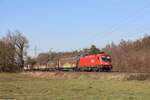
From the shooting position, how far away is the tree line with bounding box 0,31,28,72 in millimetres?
132375

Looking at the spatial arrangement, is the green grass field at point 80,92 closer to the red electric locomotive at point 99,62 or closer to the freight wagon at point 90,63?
the red electric locomotive at point 99,62

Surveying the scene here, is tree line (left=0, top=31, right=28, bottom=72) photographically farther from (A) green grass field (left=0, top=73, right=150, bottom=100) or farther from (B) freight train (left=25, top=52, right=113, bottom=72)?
(A) green grass field (left=0, top=73, right=150, bottom=100)

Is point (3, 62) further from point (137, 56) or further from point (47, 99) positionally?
point (47, 99)

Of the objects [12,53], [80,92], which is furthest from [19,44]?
[80,92]

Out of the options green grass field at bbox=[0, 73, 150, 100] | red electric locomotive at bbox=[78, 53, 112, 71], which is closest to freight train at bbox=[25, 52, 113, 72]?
red electric locomotive at bbox=[78, 53, 112, 71]

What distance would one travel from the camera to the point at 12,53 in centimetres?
13612

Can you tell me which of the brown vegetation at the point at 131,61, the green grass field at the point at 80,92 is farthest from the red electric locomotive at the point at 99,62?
the green grass field at the point at 80,92

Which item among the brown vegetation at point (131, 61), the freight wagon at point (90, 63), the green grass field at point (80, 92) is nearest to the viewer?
the green grass field at point (80, 92)

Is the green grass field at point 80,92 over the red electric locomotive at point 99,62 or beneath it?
beneath

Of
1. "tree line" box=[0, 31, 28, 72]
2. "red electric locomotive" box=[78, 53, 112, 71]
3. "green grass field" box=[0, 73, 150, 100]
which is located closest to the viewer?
"green grass field" box=[0, 73, 150, 100]

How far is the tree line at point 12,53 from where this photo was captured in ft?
434

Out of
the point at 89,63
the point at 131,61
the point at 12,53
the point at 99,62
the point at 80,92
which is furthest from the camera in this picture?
the point at 12,53

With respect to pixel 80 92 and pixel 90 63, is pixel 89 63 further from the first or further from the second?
pixel 80 92

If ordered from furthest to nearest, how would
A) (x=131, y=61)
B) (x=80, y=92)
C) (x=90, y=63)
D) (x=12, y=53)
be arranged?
(x=12, y=53) < (x=131, y=61) < (x=90, y=63) < (x=80, y=92)
